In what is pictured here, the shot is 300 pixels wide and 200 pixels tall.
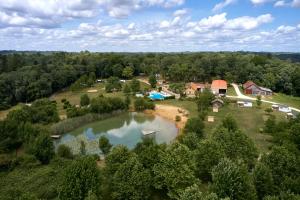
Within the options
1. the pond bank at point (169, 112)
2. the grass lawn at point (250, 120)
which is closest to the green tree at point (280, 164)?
the grass lawn at point (250, 120)

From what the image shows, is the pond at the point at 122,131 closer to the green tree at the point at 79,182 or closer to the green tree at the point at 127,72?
the green tree at the point at 79,182

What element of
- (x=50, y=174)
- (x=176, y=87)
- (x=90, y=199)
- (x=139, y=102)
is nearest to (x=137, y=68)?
(x=176, y=87)

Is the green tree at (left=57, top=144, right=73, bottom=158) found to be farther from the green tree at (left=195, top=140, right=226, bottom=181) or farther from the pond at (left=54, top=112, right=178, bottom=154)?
the green tree at (left=195, top=140, right=226, bottom=181)

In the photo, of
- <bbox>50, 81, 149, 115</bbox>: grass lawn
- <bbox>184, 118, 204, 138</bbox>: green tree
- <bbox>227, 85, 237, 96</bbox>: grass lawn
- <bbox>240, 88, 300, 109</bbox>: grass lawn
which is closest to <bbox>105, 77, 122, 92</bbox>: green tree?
<bbox>50, 81, 149, 115</bbox>: grass lawn

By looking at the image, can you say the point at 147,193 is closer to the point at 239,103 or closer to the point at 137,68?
the point at 239,103

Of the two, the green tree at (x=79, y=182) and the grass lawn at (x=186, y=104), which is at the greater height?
the green tree at (x=79, y=182)

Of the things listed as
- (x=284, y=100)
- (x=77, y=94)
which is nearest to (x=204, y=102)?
(x=284, y=100)
